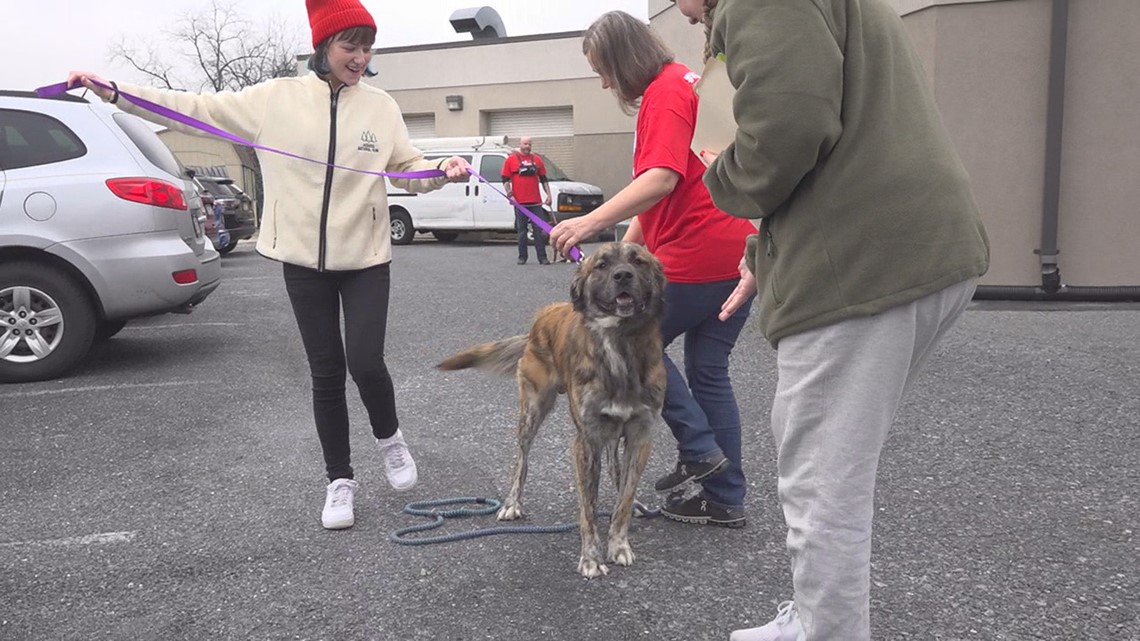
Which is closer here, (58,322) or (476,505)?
(476,505)

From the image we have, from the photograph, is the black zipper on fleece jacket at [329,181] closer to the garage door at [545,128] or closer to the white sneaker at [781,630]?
the white sneaker at [781,630]

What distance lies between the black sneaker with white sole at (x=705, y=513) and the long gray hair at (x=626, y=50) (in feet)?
5.24

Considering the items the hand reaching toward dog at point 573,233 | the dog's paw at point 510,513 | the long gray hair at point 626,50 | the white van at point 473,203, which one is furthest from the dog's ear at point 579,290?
the white van at point 473,203

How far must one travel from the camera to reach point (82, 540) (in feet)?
12.4

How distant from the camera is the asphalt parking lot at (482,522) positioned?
305 cm

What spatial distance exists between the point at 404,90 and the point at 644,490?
25.1 metres

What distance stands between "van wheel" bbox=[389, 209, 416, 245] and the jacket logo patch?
16784 mm

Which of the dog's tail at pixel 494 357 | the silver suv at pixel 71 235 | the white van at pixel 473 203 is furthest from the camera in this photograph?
the white van at pixel 473 203

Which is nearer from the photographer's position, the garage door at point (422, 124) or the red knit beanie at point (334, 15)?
the red knit beanie at point (334, 15)

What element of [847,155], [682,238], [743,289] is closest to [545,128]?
[682,238]

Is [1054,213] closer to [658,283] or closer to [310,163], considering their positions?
[658,283]

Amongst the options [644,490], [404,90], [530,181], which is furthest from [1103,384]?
[404,90]

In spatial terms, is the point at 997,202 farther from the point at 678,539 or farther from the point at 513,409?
the point at 678,539

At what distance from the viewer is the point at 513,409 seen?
227 inches
